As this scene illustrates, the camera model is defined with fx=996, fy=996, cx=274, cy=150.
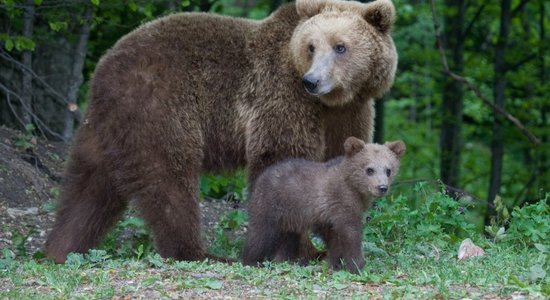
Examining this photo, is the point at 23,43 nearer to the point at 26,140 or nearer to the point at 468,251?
the point at 26,140

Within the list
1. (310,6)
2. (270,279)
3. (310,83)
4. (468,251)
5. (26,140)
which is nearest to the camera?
(270,279)

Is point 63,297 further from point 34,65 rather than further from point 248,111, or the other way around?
point 34,65

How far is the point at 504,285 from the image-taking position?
5977mm

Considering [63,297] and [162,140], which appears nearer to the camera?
[63,297]

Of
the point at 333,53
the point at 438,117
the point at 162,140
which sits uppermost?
the point at 333,53

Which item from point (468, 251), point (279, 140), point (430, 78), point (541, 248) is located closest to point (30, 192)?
point (279, 140)

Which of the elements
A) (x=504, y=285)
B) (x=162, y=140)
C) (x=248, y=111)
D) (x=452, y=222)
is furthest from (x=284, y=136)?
(x=504, y=285)

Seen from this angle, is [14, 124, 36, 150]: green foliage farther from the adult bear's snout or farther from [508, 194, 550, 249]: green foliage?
[508, 194, 550, 249]: green foliage

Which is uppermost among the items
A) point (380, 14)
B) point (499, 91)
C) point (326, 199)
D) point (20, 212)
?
point (380, 14)

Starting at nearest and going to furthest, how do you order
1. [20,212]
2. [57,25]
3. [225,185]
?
[20,212] → [57,25] → [225,185]

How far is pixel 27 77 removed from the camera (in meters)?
10.8

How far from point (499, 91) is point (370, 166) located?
29.1 ft

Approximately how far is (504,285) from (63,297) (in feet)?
8.61

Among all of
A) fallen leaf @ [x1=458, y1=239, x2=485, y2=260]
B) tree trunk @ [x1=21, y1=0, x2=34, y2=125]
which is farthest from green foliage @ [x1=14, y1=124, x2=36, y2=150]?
fallen leaf @ [x1=458, y1=239, x2=485, y2=260]
